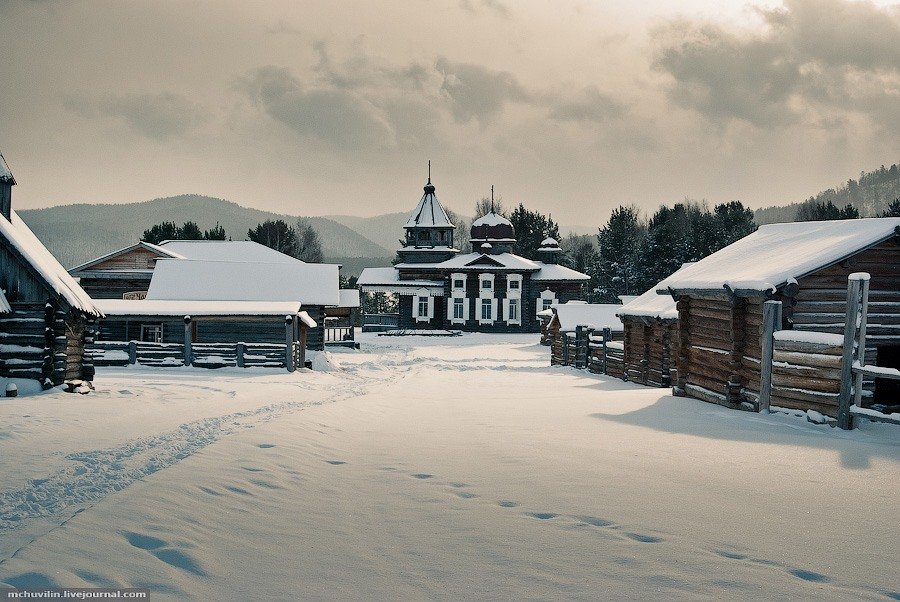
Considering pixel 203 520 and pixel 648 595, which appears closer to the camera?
pixel 648 595

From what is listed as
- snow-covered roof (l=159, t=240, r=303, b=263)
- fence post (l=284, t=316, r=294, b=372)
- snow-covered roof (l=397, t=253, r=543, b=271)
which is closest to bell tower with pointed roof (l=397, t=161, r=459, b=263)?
snow-covered roof (l=397, t=253, r=543, b=271)

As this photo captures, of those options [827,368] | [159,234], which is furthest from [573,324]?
[159,234]

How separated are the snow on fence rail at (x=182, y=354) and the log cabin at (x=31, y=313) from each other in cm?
772

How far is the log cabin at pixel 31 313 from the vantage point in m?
18.4

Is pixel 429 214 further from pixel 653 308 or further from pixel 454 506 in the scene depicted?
pixel 454 506

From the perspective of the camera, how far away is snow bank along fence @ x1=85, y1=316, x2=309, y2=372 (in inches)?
1069

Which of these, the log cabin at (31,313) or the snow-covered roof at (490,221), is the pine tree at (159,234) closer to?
the snow-covered roof at (490,221)

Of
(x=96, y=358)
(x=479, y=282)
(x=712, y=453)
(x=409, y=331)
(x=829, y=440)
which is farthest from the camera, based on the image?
(x=479, y=282)

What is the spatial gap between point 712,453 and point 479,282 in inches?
2181

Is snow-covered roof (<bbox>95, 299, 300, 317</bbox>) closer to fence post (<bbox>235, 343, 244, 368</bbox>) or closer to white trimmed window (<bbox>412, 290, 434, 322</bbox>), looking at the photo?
fence post (<bbox>235, 343, 244, 368</bbox>)

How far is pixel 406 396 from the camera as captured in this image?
19125mm

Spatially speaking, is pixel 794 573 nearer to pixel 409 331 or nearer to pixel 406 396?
pixel 406 396

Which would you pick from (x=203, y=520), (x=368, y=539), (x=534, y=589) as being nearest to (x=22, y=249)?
(x=203, y=520)

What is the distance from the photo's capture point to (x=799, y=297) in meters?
14.3
